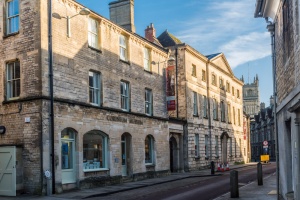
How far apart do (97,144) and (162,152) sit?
790cm

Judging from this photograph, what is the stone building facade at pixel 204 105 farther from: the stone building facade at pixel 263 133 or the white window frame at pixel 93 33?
the stone building facade at pixel 263 133

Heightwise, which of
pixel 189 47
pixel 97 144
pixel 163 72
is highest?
pixel 189 47

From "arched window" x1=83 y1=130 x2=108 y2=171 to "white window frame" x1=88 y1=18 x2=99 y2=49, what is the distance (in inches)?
195

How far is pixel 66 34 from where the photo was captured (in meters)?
20.0

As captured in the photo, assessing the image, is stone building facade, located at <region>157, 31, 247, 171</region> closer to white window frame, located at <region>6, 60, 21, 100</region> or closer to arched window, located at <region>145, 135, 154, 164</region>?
arched window, located at <region>145, 135, 154, 164</region>

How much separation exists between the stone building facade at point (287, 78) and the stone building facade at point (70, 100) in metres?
9.79

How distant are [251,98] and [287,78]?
125798 mm

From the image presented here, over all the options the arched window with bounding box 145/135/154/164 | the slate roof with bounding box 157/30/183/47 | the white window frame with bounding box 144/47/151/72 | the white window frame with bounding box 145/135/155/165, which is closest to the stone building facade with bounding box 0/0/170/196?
the arched window with bounding box 145/135/154/164

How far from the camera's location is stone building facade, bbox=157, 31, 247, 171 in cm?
3491

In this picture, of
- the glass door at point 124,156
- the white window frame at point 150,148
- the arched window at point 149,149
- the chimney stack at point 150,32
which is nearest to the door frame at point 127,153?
the glass door at point 124,156

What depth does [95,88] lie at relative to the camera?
21953mm

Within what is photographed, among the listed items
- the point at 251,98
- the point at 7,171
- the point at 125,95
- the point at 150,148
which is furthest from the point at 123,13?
the point at 251,98

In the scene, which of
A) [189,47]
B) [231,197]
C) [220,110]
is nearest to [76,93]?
[231,197]

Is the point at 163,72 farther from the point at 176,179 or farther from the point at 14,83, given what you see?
the point at 14,83
